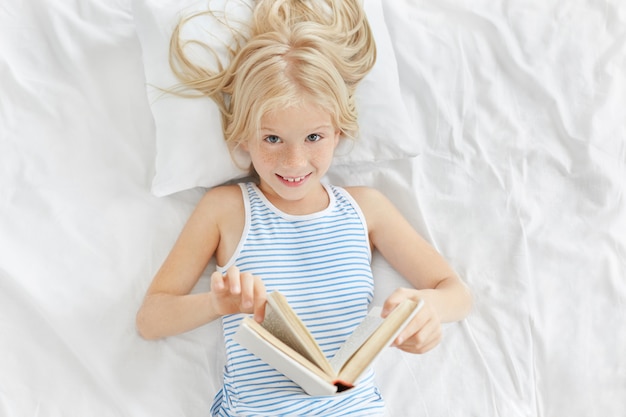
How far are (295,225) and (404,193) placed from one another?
10.0 inches

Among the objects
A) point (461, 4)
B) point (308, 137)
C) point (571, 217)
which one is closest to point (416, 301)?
point (308, 137)

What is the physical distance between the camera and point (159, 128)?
56.2 inches

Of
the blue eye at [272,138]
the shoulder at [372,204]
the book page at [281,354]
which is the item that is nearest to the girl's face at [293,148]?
the blue eye at [272,138]

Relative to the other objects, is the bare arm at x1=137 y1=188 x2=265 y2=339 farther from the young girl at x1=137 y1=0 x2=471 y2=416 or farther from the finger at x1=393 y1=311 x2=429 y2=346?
the finger at x1=393 y1=311 x2=429 y2=346

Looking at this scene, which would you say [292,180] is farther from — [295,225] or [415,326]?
[415,326]

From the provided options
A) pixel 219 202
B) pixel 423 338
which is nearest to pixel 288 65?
pixel 219 202

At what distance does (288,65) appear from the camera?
51.7 inches

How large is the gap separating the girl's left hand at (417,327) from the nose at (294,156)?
0.28m

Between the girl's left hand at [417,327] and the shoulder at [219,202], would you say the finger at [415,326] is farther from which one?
the shoulder at [219,202]

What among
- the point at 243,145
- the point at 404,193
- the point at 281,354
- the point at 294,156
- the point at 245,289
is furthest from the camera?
the point at 404,193

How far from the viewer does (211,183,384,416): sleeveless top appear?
50.7 inches

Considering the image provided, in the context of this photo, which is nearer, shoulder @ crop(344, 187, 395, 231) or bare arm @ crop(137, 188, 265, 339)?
bare arm @ crop(137, 188, 265, 339)

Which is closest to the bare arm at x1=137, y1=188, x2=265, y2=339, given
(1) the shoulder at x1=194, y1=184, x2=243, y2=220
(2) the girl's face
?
(1) the shoulder at x1=194, y1=184, x2=243, y2=220

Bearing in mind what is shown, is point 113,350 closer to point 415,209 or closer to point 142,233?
point 142,233
